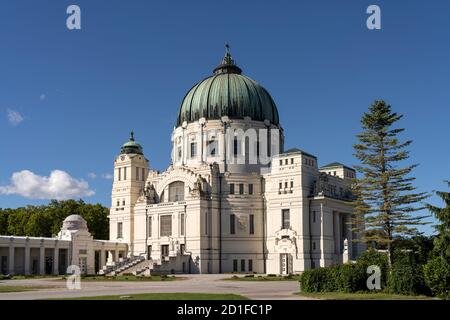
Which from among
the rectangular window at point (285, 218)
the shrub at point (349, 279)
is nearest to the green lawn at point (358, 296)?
the shrub at point (349, 279)

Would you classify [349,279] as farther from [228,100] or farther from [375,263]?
[228,100]

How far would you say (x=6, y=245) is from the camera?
276 feet

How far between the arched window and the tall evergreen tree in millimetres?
59800

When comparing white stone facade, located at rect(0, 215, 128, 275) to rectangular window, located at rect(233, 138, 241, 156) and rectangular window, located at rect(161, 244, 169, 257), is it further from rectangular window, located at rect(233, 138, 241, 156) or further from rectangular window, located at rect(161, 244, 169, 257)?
rectangular window, located at rect(233, 138, 241, 156)

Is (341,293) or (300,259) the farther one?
(300,259)

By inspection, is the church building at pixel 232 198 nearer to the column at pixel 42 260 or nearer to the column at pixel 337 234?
the column at pixel 337 234

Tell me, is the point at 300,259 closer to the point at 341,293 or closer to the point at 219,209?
the point at 219,209

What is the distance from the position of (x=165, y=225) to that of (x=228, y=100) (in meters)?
23.2

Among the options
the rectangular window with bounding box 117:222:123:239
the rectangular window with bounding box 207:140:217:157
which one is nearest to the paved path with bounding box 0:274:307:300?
the rectangular window with bounding box 207:140:217:157

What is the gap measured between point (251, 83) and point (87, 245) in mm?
38507

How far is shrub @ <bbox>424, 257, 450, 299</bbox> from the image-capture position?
125ft

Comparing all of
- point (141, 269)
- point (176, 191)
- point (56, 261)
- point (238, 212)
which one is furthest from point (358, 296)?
point (56, 261)

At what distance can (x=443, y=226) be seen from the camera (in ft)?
132
